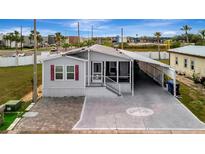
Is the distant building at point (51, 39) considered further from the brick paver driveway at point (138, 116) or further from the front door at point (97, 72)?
the brick paver driveway at point (138, 116)

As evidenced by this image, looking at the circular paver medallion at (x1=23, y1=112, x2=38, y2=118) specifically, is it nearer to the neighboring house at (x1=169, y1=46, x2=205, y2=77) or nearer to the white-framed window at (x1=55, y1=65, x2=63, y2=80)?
the white-framed window at (x1=55, y1=65, x2=63, y2=80)

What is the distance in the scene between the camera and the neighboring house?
21.3m

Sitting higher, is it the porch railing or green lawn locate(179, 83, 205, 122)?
the porch railing

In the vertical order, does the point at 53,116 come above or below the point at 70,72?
below

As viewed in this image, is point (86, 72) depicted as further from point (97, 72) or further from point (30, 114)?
point (30, 114)

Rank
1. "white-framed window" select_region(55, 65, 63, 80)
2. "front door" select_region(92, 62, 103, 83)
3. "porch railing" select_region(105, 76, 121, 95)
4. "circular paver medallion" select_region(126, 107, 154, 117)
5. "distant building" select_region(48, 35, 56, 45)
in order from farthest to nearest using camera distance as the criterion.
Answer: "distant building" select_region(48, 35, 56, 45) → "front door" select_region(92, 62, 103, 83) → "porch railing" select_region(105, 76, 121, 95) → "white-framed window" select_region(55, 65, 63, 80) → "circular paver medallion" select_region(126, 107, 154, 117)

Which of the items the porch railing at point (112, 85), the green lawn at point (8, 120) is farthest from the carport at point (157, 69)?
the green lawn at point (8, 120)

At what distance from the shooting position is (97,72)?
1788 centimetres

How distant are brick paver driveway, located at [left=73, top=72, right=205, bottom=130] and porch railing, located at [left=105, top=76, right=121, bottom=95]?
1.09m

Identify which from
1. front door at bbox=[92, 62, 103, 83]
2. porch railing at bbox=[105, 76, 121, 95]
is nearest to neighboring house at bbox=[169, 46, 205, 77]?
porch railing at bbox=[105, 76, 121, 95]

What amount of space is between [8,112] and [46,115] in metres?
2.05

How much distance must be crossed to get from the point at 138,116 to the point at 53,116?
388cm

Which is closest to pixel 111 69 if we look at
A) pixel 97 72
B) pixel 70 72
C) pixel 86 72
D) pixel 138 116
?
pixel 97 72
